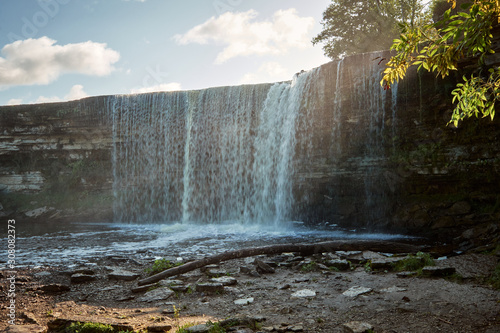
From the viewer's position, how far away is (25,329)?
12.2 feet

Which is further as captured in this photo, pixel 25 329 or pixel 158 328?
pixel 25 329

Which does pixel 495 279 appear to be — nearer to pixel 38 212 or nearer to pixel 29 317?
pixel 29 317

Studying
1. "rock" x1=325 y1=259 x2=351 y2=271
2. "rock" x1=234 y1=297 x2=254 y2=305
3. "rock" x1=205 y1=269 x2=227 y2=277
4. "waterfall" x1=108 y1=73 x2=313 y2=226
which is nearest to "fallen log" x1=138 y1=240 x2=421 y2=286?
"rock" x1=205 y1=269 x2=227 y2=277

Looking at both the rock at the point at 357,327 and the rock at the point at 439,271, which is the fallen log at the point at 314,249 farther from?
the rock at the point at 357,327

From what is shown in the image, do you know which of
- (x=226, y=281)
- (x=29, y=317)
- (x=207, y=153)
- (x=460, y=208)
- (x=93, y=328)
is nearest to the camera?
(x=93, y=328)

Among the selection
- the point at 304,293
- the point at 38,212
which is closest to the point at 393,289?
the point at 304,293

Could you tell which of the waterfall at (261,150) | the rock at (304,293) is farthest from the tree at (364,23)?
the rock at (304,293)

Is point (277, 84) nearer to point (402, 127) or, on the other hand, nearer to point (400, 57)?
point (402, 127)

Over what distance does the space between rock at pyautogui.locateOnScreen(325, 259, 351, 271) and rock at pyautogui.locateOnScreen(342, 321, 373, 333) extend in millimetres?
2758

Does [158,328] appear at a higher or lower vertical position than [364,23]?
lower

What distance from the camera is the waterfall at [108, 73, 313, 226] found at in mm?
15516

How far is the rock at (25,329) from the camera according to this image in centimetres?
365

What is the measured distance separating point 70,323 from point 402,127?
12.3m

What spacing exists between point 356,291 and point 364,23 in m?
22.7
